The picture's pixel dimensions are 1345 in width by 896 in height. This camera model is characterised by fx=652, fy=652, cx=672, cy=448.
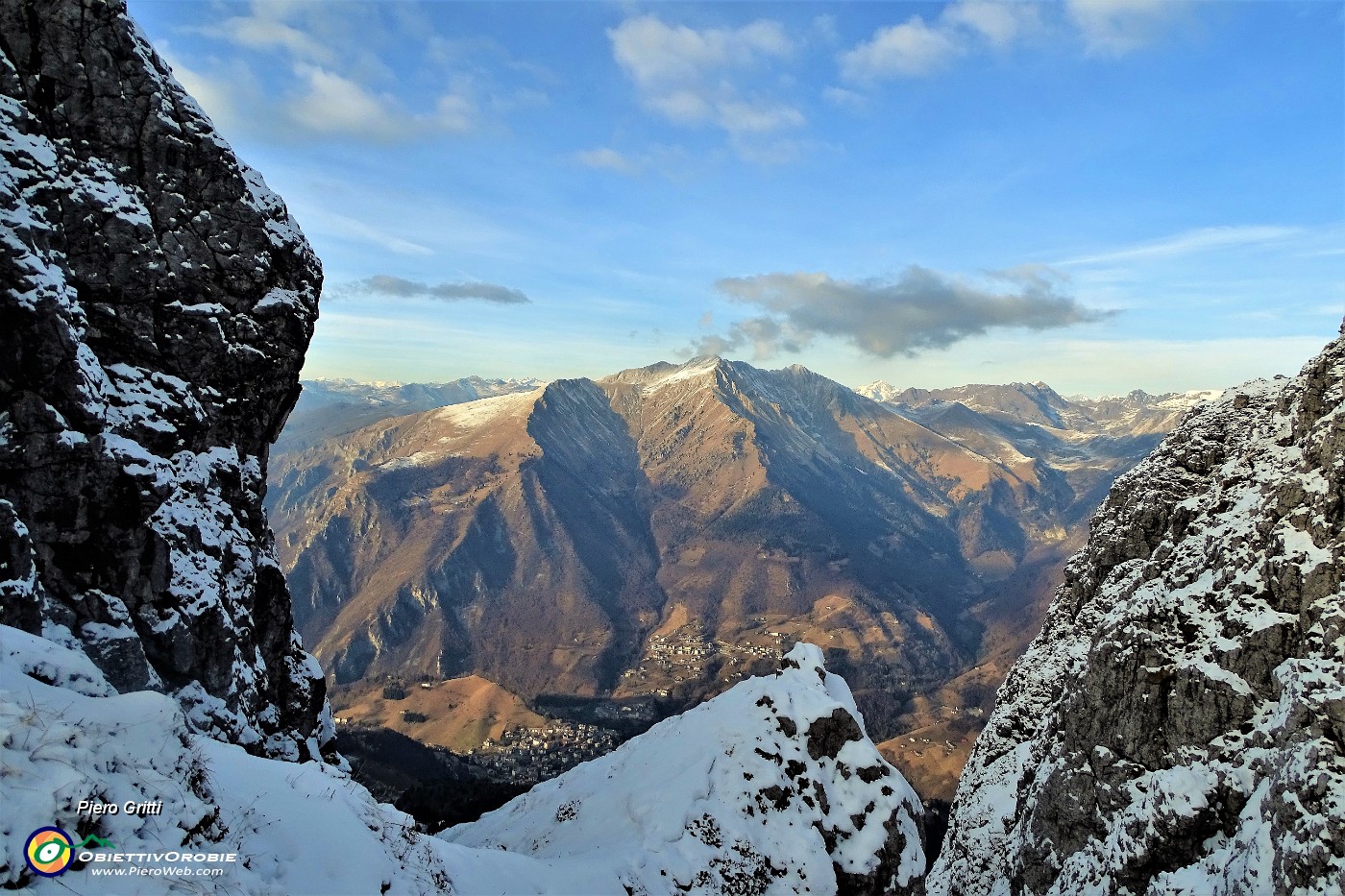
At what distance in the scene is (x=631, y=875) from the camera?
31.2m

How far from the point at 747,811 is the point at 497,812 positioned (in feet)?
87.2

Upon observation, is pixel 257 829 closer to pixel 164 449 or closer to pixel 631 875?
pixel 631 875

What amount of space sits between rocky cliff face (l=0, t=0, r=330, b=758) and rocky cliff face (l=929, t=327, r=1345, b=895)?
49.9m

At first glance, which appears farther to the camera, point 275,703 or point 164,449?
point 275,703

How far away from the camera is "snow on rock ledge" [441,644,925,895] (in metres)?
33.7

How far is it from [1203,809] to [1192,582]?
41.0 ft

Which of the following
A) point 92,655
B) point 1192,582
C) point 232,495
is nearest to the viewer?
point 92,655

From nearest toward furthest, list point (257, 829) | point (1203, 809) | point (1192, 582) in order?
point (257, 829) → point (1203, 809) → point (1192, 582)

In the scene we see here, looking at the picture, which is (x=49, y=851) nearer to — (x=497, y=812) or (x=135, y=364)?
(x=135, y=364)

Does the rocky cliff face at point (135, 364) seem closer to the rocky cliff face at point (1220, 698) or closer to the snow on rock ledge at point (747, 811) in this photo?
the snow on rock ledge at point (747, 811)

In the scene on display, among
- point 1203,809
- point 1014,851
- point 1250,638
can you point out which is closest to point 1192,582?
point 1250,638

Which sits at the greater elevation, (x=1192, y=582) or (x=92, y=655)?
(x=1192, y=582)

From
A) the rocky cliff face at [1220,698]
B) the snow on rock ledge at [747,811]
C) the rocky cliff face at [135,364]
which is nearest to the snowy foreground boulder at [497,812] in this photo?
the snow on rock ledge at [747,811]

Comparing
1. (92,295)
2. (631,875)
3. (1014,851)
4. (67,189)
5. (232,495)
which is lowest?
(1014,851)
